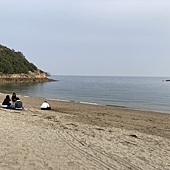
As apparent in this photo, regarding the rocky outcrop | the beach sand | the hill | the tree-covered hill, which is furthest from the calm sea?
the tree-covered hill

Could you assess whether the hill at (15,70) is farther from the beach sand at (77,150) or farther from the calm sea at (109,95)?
the beach sand at (77,150)

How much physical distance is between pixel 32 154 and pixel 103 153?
6.17ft

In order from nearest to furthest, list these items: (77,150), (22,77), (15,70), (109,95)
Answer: (77,150), (109,95), (22,77), (15,70)

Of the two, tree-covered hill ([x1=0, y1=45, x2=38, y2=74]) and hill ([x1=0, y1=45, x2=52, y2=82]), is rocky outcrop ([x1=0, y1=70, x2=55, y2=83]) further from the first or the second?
tree-covered hill ([x1=0, y1=45, x2=38, y2=74])

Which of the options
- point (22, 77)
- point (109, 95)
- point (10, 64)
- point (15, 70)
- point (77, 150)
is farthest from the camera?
point (10, 64)

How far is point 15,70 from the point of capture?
104750mm

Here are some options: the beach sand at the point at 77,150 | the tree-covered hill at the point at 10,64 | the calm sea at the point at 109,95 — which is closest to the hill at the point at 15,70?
the tree-covered hill at the point at 10,64

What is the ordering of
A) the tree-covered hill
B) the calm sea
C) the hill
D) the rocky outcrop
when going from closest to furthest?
the calm sea < the rocky outcrop < the hill < the tree-covered hill

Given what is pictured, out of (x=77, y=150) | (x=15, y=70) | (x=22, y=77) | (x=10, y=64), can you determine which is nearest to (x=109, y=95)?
(x=77, y=150)

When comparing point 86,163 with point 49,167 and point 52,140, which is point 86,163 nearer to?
point 49,167

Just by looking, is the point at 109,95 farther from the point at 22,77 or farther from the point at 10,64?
the point at 10,64

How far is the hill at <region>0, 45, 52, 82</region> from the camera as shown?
96875 millimetres

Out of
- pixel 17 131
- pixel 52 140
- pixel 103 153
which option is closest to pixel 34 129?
pixel 17 131

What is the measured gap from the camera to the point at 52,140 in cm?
794
